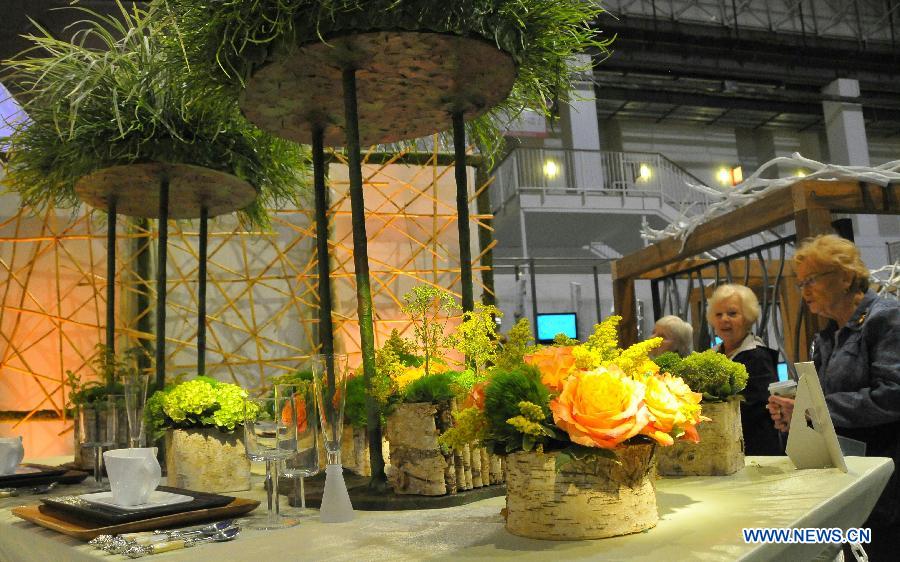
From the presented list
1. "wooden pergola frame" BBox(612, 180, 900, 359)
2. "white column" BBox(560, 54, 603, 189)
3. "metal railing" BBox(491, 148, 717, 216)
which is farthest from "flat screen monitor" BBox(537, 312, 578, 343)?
"wooden pergola frame" BBox(612, 180, 900, 359)

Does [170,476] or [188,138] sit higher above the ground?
[188,138]

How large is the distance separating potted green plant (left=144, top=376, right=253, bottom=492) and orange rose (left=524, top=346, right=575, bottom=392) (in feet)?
2.62

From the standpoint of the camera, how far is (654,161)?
11.6 meters

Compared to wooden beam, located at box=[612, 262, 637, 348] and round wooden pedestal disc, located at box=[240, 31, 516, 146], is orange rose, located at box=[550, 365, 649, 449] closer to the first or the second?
round wooden pedestal disc, located at box=[240, 31, 516, 146]

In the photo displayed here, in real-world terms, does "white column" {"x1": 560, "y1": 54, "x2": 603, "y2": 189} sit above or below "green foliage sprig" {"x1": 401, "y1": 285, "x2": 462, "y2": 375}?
above

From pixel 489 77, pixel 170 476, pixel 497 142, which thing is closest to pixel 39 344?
pixel 170 476

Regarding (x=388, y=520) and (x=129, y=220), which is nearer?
(x=388, y=520)

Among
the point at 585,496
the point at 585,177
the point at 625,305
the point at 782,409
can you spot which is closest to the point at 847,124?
the point at 585,177

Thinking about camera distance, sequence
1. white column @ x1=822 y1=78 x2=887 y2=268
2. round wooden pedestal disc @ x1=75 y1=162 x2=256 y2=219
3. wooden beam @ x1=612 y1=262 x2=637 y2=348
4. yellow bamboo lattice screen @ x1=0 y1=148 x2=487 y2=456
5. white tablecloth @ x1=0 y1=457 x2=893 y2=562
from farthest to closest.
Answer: white column @ x1=822 y1=78 x2=887 y2=268 < wooden beam @ x1=612 y1=262 x2=637 y2=348 < yellow bamboo lattice screen @ x1=0 y1=148 x2=487 y2=456 < round wooden pedestal disc @ x1=75 y1=162 x2=256 y2=219 < white tablecloth @ x1=0 y1=457 x2=893 y2=562

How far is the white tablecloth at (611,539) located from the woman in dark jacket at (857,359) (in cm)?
39

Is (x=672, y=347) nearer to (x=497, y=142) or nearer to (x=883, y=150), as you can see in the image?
(x=497, y=142)

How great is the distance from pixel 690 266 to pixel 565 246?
28.4 ft

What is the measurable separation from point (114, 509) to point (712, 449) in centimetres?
91

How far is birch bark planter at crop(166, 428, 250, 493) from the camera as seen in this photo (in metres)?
1.51
